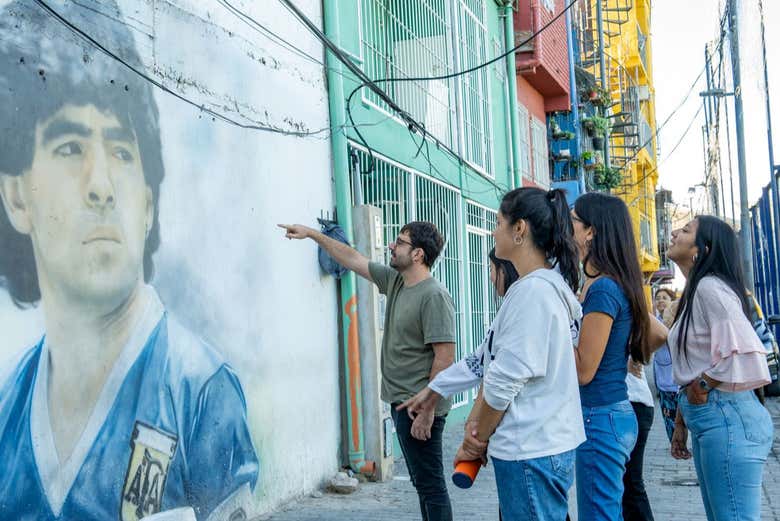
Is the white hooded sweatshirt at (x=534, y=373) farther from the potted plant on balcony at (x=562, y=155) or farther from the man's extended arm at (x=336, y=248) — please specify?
the potted plant on balcony at (x=562, y=155)

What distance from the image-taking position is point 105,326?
488 cm

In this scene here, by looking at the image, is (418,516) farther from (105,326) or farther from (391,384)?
(105,326)

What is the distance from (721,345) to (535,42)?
552 inches

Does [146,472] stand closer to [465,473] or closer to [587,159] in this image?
[465,473]

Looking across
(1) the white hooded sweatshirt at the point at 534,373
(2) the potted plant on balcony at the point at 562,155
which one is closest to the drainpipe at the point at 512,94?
(2) the potted plant on balcony at the point at 562,155

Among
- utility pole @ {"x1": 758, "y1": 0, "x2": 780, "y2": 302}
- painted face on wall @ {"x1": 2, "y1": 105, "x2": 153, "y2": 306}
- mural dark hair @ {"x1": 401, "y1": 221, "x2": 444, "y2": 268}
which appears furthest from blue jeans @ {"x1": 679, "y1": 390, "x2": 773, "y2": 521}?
utility pole @ {"x1": 758, "y1": 0, "x2": 780, "y2": 302}

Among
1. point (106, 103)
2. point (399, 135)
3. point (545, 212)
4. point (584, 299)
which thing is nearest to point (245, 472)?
point (106, 103)

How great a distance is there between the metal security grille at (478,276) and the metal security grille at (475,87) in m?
0.82

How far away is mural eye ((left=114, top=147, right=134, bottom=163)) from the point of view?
504 centimetres

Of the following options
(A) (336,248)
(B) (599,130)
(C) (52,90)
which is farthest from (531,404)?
(B) (599,130)

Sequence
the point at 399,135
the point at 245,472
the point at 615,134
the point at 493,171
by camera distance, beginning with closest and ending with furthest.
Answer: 1. the point at 245,472
2. the point at 399,135
3. the point at 493,171
4. the point at 615,134

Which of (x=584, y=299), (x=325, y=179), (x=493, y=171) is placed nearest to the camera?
(x=584, y=299)

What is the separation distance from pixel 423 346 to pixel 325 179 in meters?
3.21

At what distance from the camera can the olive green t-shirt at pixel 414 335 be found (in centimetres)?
493
